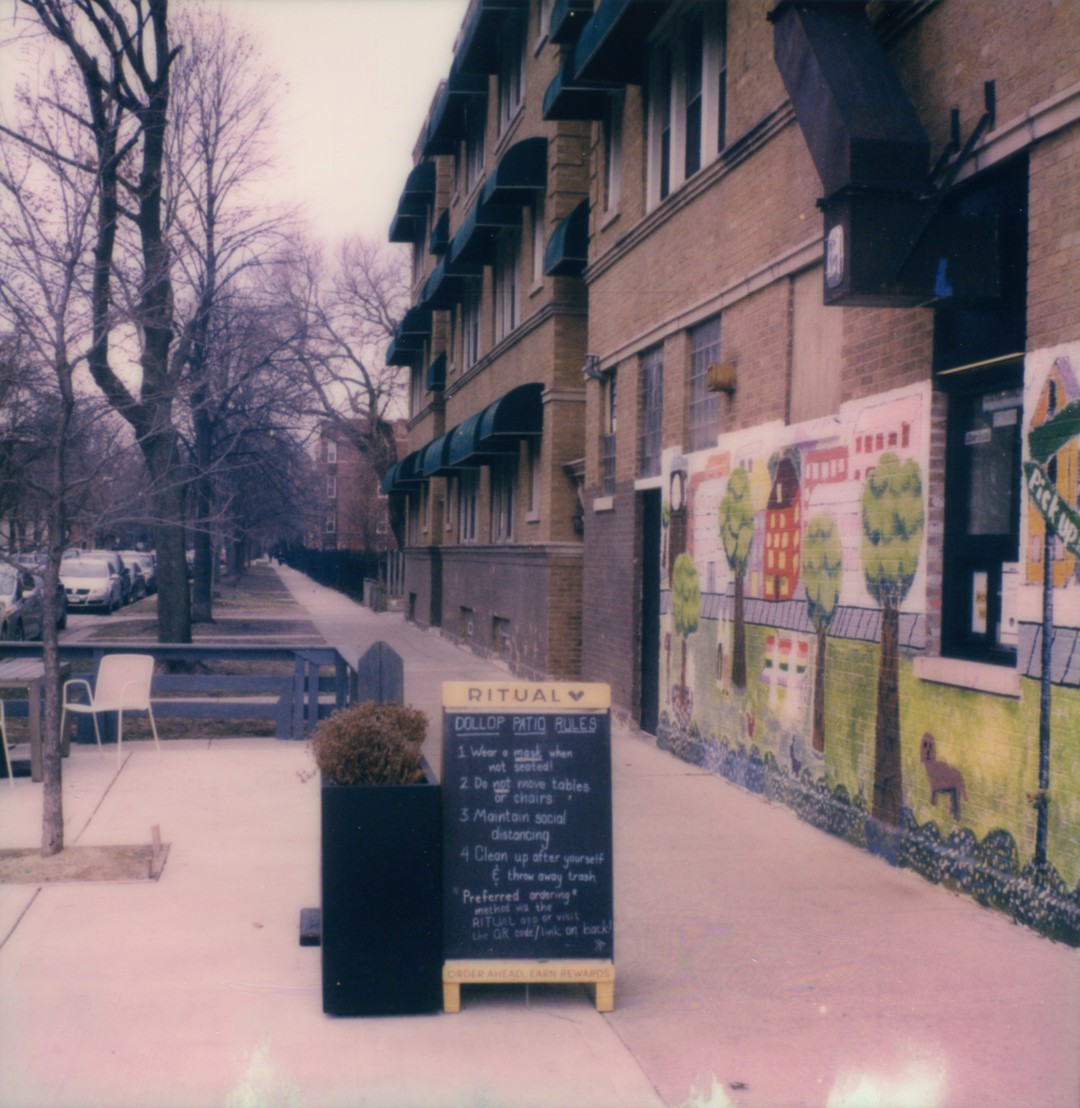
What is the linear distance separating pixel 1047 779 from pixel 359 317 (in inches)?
1901

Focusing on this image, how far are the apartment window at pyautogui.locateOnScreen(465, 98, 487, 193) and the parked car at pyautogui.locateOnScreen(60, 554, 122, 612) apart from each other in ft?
52.7

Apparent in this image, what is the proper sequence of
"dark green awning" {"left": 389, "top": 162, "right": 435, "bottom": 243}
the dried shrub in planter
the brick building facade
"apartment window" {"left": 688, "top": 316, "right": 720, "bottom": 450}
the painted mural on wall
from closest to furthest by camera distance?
the dried shrub in planter, the painted mural on wall, the brick building facade, "apartment window" {"left": 688, "top": 316, "right": 720, "bottom": 450}, "dark green awning" {"left": 389, "top": 162, "right": 435, "bottom": 243}

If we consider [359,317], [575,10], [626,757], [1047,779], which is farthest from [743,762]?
[359,317]

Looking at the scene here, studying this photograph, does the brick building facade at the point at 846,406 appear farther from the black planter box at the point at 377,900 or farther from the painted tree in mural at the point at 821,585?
the black planter box at the point at 377,900

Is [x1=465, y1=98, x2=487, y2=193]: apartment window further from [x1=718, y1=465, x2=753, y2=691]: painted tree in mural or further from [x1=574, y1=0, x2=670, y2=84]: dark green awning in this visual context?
[x1=718, y1=465, x2=753, y2=691]: painted tree in mural

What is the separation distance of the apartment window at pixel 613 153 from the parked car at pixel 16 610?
11.5 metres

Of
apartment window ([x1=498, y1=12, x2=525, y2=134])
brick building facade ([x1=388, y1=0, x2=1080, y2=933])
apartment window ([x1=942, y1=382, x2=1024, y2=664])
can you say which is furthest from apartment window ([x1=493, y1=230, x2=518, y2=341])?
apartment window ([x1=942, y1=382, x2=1024, y2=664])

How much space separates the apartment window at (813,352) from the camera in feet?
28.3

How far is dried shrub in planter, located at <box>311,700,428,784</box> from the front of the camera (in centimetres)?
522

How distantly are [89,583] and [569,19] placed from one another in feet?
82.2

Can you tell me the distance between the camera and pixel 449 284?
2566 cm

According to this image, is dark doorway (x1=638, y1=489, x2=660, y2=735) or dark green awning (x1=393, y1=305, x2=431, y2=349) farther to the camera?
dark green awning (x1=393, y1=305, x2=431, y2=349)

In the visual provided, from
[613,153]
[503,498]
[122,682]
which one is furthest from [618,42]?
[503,498]

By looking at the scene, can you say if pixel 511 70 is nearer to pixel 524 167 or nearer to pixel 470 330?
pixel 524 167
